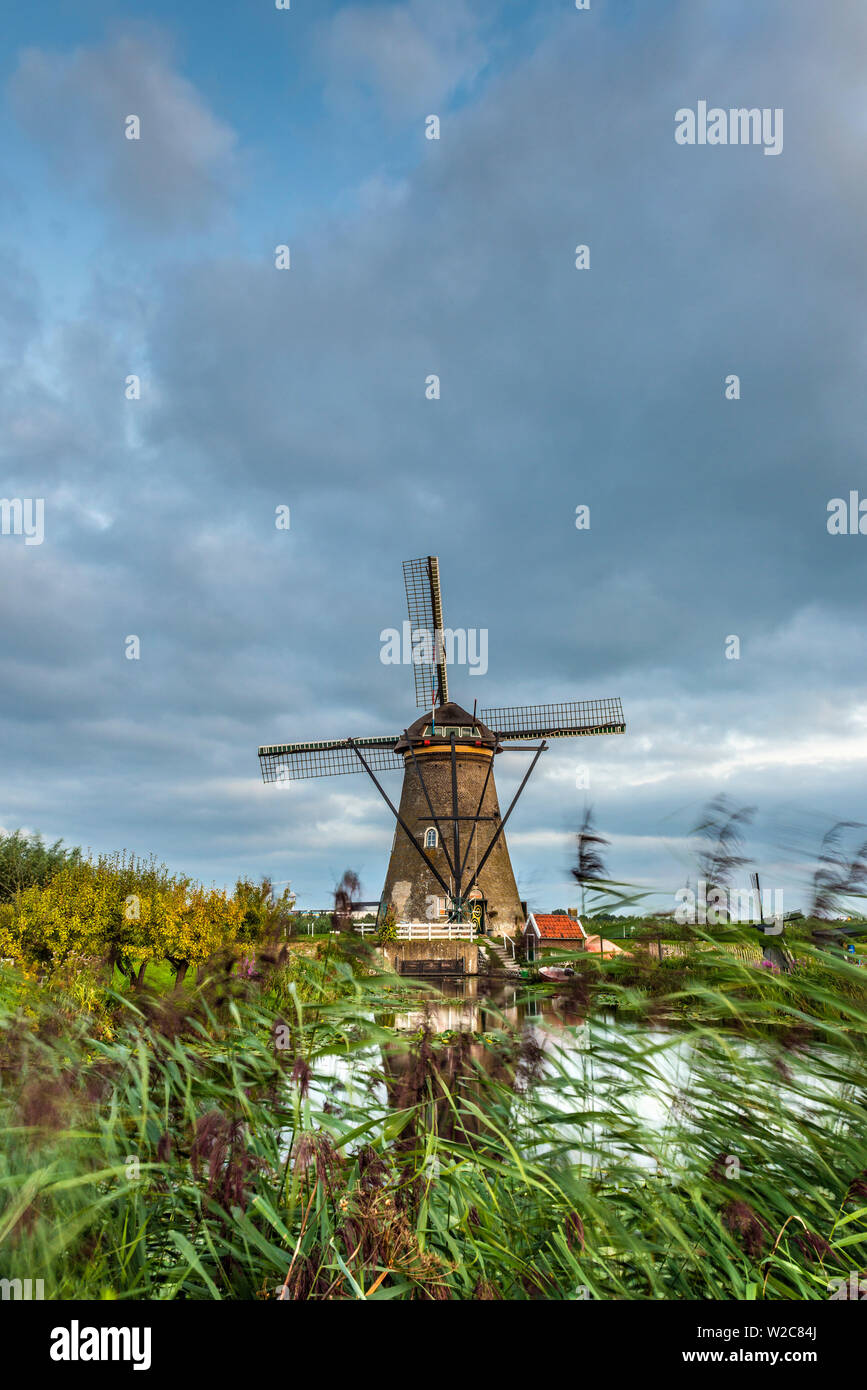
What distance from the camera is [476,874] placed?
29266 mm

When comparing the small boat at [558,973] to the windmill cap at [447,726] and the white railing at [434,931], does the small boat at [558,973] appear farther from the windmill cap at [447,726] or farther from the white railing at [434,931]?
the windmill cap at [447,726]

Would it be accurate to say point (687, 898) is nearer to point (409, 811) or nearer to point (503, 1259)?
point (503, 1259)

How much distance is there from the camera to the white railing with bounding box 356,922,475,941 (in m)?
26.5

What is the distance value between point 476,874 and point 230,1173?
1088 inches

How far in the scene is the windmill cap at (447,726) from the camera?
100ft

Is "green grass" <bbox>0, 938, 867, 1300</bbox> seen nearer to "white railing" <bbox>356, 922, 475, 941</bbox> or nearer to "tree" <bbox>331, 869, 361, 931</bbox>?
"tree" <bbox>331, 869, 361, 931</bbox>

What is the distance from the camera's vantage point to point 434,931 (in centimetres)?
2742

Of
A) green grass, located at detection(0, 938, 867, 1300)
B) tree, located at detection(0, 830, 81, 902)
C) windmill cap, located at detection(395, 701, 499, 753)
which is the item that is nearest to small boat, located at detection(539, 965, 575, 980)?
green grass, located at detection(0, 938, 867, 1300)

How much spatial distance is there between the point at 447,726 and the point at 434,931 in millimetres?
7273

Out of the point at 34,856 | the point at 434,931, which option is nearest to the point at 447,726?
the point at 434,931

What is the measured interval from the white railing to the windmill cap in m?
6.41
